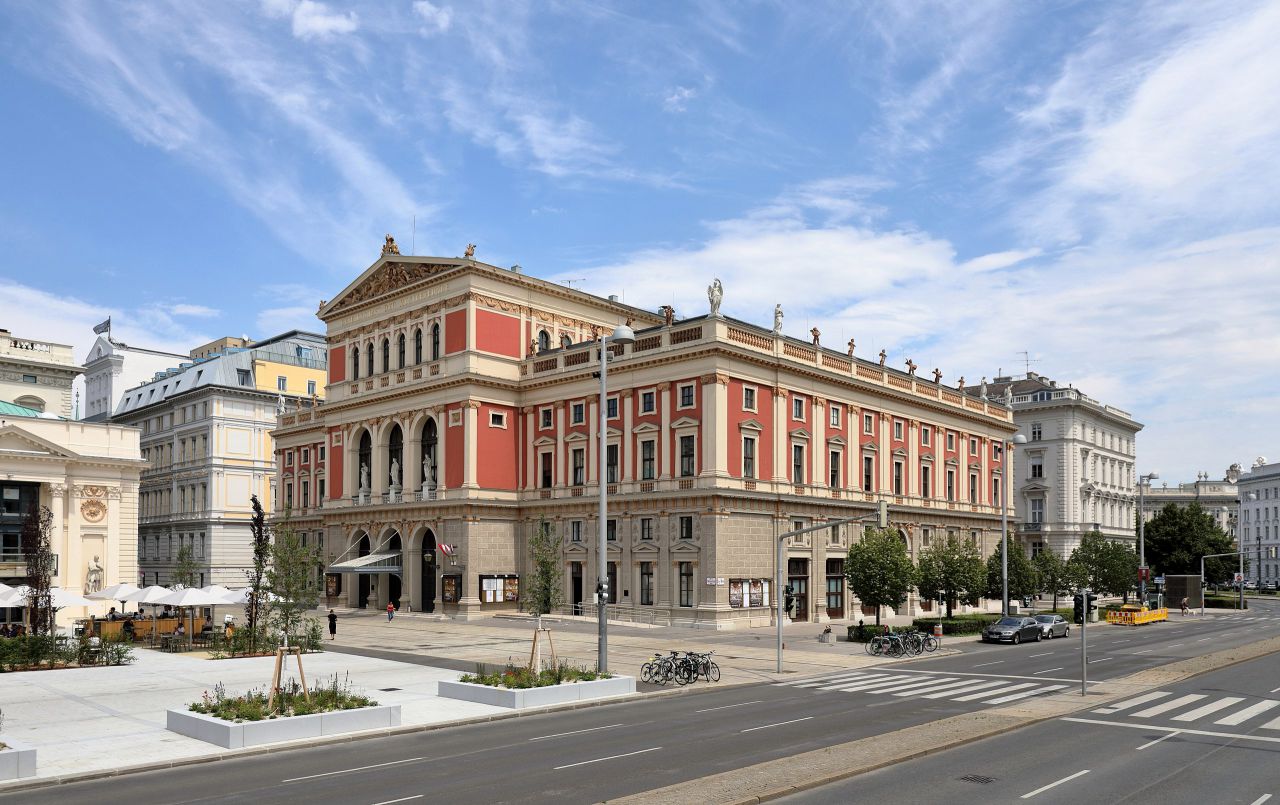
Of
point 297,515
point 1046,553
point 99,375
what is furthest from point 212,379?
point 1046,553

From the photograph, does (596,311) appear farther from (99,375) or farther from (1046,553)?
(99,375)

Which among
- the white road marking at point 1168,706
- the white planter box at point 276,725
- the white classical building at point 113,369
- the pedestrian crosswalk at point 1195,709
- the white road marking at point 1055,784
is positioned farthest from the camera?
the white classical building at point 113,369

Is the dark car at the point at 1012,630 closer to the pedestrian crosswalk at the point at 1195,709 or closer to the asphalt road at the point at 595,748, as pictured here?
the asphalt road at the point at 595,748

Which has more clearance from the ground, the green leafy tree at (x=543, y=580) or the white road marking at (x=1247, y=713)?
the green leafy tree at (x=543, y=580)

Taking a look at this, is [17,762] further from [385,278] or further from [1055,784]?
[385,278]

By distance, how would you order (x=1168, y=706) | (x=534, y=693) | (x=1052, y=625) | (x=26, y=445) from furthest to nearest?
1. (x=26, y=445)
2. (x=1052, y=625)
3. (x=1168, y=706)
4. (x=534, y=693)

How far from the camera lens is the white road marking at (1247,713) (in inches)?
1038

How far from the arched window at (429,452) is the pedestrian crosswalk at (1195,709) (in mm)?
49729

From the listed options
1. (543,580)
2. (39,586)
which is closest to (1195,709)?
(543,580)

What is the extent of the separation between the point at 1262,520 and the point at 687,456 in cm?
16291

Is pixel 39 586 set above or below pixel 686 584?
above

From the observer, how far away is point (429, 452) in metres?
73.4

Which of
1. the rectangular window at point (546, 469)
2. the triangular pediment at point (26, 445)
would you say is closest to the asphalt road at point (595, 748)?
the rectangular window at point (546, 469)

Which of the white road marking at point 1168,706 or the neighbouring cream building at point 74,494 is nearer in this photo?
the white road marking at point 1168,706
